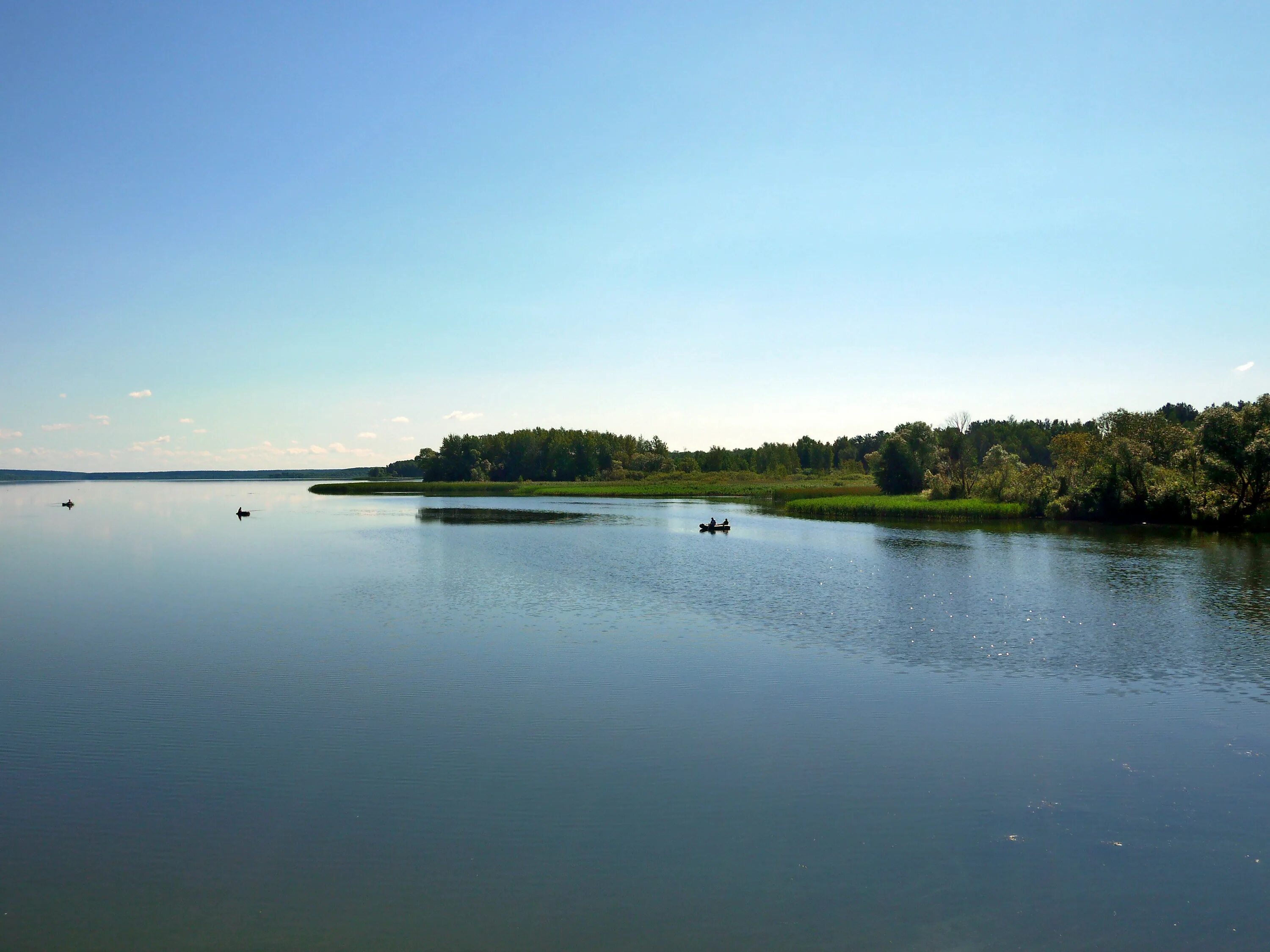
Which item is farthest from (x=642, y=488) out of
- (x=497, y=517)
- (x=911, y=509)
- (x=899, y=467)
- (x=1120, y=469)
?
(x=1120, y=469)

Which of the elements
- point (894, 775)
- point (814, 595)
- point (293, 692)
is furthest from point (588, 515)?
point (894, 775)

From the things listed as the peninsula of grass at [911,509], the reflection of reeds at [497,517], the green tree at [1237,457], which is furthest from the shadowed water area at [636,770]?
the peninsula of grass at [911,509]

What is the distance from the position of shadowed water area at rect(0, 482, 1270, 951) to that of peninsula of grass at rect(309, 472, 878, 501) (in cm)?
9008

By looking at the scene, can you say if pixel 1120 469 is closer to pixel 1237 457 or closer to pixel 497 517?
pixel 1237 457

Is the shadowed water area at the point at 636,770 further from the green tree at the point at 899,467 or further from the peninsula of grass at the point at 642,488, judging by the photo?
the peninsula of grass at the point at 642,488

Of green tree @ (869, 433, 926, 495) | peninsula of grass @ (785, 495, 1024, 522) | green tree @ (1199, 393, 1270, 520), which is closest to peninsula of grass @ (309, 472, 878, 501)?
green tree @ (869, 433, 926, 495)

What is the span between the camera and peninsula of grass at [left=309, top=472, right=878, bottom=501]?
429 feet

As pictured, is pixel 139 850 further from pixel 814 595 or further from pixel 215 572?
pixel 215 572

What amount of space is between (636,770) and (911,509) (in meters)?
69.6

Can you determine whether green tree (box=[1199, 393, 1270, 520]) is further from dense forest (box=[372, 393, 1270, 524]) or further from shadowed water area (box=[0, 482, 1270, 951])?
shadowed water area (box=[0, 482, 1270, 951])

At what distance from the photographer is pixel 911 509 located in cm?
7731

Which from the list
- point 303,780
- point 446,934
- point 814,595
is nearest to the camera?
point 446,934

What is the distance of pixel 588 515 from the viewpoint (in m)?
81.9

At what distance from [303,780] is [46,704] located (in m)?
7.68
